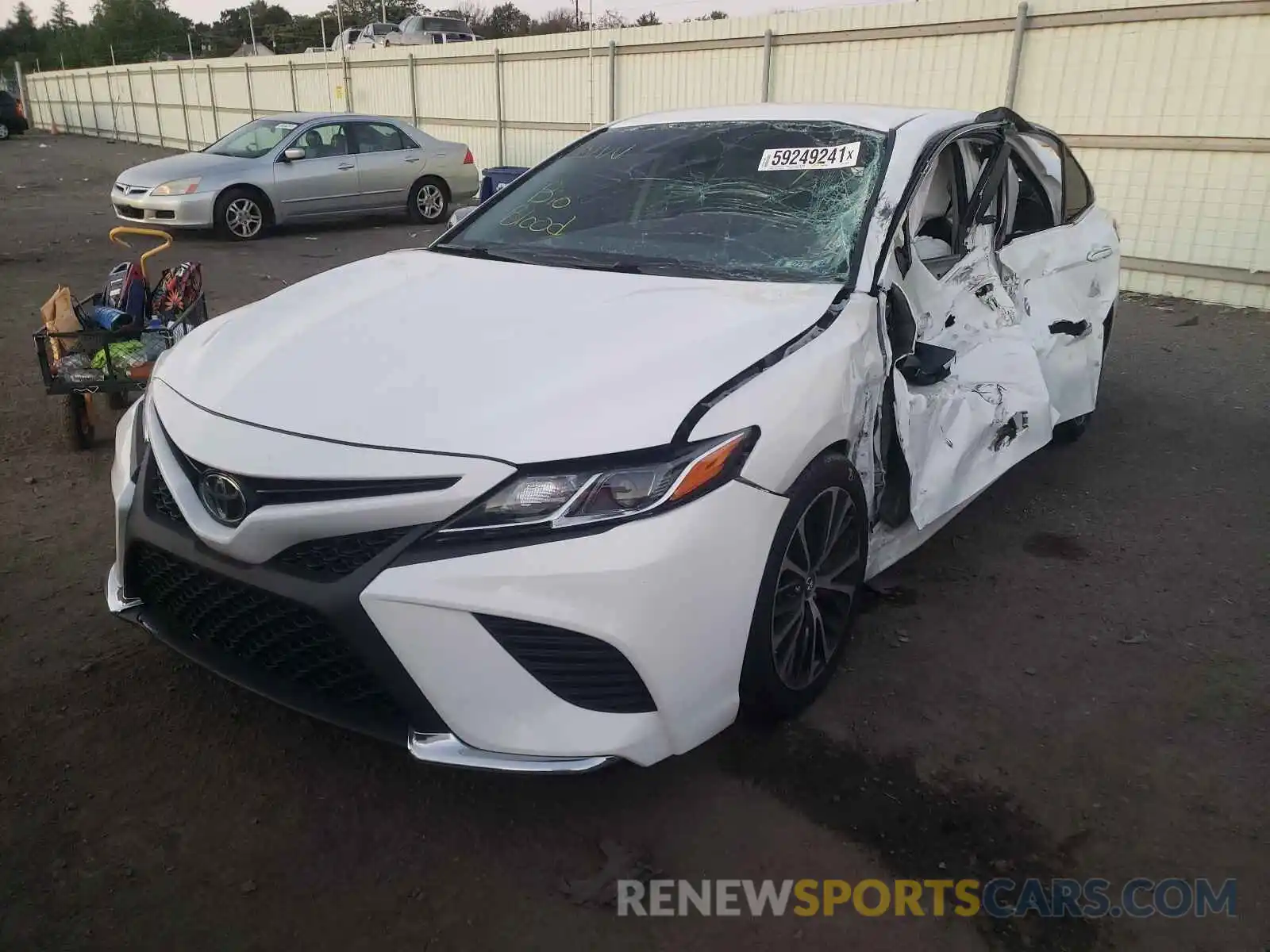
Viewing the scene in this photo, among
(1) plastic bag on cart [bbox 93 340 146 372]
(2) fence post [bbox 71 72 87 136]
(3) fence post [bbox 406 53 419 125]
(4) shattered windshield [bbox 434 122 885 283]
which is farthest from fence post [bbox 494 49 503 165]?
(2) fence post [bbox 71 72 87 136]

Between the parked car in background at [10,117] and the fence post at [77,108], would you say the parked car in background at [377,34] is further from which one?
the fence post at [77,108]

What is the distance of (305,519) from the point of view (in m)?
2.04

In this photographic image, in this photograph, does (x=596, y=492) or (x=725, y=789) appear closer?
(x=596, y=492)

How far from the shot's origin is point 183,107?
2681cm

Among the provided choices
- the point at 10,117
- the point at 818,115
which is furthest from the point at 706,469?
the point at 10,117

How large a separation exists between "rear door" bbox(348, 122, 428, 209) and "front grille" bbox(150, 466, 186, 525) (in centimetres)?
1096

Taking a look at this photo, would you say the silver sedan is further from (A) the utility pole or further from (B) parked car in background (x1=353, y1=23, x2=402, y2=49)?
(B) parked car in background (x1=353, y1=23, x2=402, y2=49)

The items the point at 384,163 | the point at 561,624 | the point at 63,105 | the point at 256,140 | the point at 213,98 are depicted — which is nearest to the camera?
the point at 561,624

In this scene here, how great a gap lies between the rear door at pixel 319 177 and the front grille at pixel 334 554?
10881 millimetres

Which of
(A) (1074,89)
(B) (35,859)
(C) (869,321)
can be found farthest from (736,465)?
(A) (1074,89)

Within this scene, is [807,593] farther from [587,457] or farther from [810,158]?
[810,158]

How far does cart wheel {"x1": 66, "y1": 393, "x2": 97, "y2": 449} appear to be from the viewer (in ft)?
15.4

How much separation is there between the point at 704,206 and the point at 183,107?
28393mm

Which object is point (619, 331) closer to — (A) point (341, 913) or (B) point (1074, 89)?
(A) point (341, 913)
